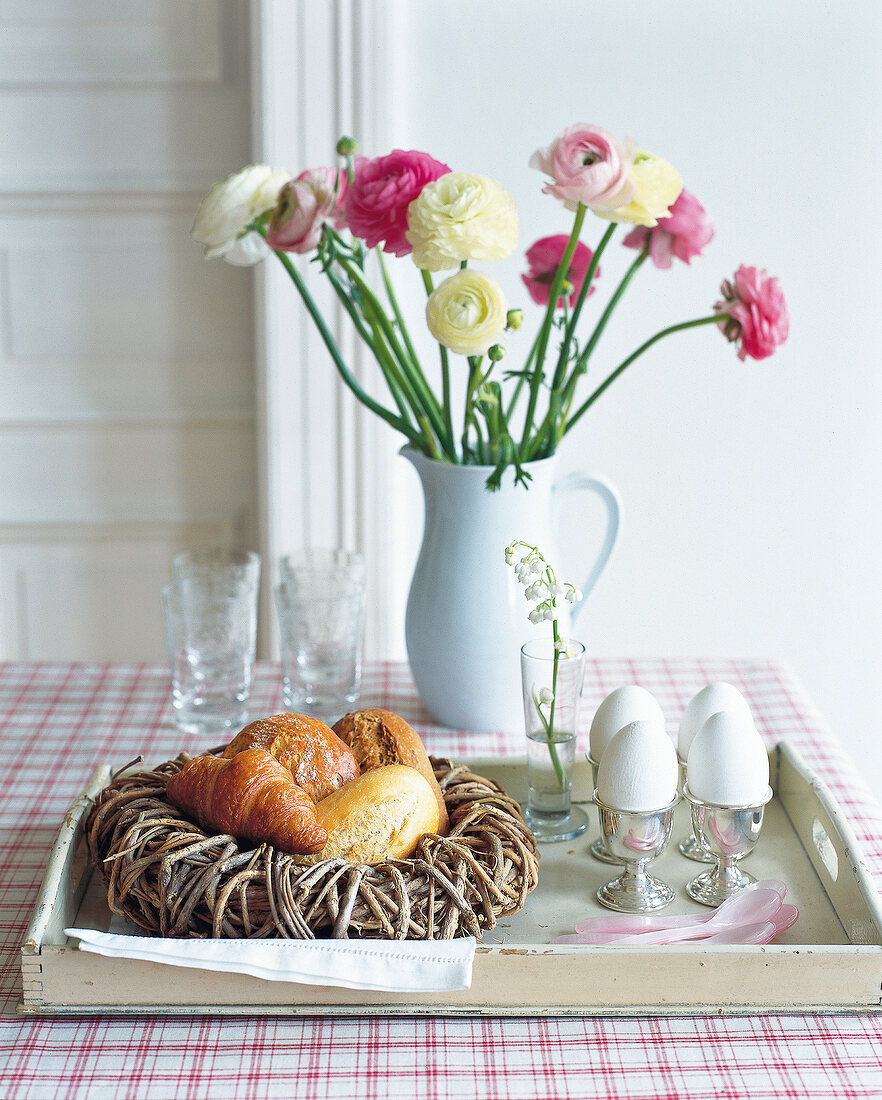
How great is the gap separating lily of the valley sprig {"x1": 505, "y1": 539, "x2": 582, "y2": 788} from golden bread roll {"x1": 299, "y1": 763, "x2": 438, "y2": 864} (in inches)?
5.7

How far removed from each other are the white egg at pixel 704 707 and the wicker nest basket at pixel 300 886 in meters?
0.16

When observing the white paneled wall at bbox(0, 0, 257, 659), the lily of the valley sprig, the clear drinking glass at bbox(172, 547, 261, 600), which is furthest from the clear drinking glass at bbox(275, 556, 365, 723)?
the white paneled wall at bbox(0, 0, 257, 659)

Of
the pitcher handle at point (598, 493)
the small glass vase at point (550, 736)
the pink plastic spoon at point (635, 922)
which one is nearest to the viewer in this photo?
the pink plastic spoon at point (635, 922)

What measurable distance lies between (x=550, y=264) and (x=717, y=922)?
611 millimetres

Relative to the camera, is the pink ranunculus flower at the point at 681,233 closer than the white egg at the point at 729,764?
No

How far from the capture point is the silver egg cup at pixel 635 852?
2.44 ft

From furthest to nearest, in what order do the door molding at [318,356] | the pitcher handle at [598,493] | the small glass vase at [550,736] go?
the door molding at [318,356] < the pitcher handle at [598,493] < the small glass vase at [550,736]

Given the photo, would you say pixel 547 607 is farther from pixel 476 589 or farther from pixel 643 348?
pixel 643 348

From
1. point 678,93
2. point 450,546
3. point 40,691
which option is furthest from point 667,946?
point 678,93

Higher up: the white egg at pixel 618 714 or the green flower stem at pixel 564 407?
the green flower stem at pixel 564 407

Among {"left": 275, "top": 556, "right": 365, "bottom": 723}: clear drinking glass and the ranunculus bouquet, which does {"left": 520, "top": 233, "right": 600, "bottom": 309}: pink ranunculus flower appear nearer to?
the ranunculus bouquet

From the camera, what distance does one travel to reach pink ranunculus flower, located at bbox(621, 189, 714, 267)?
3.34 feet

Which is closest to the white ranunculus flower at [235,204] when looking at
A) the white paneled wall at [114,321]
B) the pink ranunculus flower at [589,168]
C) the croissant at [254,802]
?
the pink ranunculus flower at [589,168]

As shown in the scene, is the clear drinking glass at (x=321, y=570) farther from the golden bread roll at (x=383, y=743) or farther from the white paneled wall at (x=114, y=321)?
the white paneled wall at (x=114, y=321)
